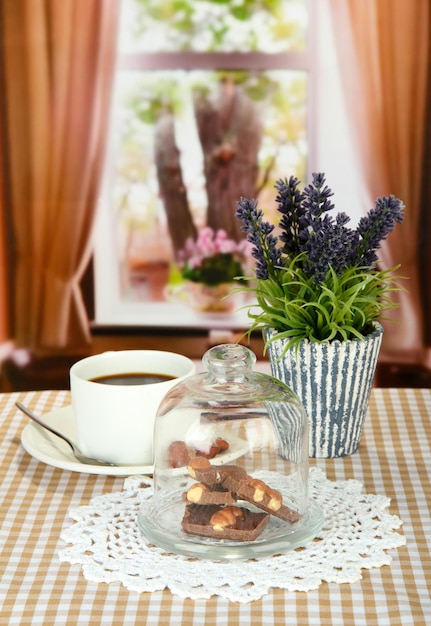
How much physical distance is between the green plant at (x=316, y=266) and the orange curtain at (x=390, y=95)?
221cm

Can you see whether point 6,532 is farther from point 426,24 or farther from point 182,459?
point 426,24

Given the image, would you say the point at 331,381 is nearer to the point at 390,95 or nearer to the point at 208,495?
the point at 208,495

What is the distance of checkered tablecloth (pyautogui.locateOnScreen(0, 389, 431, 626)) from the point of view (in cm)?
61

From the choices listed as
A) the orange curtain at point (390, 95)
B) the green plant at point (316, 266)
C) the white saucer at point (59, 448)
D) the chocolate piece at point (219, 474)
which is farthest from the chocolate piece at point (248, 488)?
the orange curtain at point (390, 95)

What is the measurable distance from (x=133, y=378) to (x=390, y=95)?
7.88 feet

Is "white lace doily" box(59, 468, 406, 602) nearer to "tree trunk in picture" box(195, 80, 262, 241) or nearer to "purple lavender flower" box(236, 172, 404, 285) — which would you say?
"purple lavender flower" box(236, 172, 404, 285)

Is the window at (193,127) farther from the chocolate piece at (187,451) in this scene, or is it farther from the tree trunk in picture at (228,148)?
the chocolate piece at (187,451)

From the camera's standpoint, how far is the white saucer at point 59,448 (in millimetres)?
838

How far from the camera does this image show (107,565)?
672mm

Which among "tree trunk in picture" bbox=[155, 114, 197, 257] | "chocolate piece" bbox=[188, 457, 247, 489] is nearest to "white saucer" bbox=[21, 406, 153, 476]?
"chocolate piece" bbox=[188, 457, 247, 489]

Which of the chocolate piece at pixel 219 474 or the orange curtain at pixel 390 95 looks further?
the orange curtain at pixel 390 95

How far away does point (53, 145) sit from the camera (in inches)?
125

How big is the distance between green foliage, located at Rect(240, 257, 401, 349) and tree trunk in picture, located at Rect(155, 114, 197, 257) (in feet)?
7.39

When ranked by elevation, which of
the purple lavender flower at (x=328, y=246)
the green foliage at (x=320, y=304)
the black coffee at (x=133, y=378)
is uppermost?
the purple lavender flower at (x=328, y=246)
